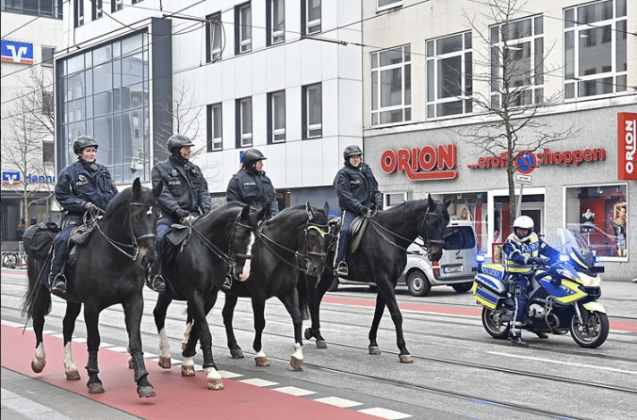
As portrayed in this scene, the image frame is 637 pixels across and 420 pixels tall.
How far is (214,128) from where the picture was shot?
1564 inches

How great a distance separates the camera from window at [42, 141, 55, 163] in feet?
175

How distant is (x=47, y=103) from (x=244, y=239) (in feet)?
141

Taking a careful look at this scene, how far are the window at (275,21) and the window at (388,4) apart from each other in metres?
4.94

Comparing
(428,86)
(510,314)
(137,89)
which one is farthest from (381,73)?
(510,314)

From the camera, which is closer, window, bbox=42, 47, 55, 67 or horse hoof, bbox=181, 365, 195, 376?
horse hoof, bbox=181, 365, 195, 376

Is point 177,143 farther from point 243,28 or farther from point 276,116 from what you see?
point 243,28

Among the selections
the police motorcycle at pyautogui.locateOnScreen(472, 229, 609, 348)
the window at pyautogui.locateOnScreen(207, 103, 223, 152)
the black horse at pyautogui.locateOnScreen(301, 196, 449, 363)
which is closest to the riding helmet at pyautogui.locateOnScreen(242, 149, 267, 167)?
the black horse at pyautogui.locateOnScreen(301, 196, 449, 363)

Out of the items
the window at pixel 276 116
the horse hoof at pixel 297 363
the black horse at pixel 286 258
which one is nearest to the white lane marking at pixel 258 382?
the horse hoof at pixel 297 363

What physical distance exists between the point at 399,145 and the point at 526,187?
5.97 metres

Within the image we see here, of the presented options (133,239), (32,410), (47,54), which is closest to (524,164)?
(133,239)

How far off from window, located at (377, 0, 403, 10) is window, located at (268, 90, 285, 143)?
19.3 feet

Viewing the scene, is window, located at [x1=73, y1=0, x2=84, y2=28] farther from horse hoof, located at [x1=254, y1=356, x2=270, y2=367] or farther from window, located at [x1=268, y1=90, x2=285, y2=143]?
horse hoof, located at [x1=254, y1=356, x2=270, y2=367]

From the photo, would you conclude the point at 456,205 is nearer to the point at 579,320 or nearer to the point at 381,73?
the point at 381,73

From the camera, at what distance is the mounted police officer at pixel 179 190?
9.20 meters
